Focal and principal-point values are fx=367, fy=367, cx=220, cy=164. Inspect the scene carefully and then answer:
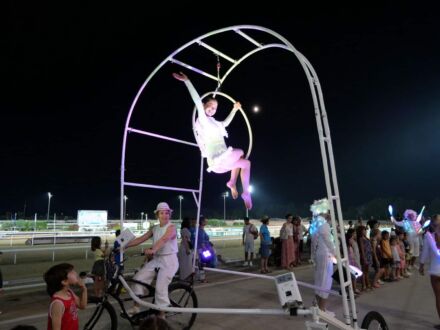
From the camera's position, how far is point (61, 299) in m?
3.19

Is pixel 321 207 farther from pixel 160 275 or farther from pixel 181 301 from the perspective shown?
pixel 160 275

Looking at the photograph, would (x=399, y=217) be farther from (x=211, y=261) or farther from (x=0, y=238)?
(x=0, y=238)

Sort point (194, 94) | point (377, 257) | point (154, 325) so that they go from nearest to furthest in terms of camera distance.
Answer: point (154, 325) < point (194, 94) < point (377, 257)

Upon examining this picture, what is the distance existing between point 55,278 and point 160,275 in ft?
7.49

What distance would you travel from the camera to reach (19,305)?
24.9ft

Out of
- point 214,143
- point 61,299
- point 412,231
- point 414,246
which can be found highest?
point 214,143

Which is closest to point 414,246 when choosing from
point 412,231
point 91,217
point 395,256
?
point 412,231

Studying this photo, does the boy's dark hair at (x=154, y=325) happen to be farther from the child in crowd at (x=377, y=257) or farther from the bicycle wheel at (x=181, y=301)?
the child in crowd at (x=377, y=257)

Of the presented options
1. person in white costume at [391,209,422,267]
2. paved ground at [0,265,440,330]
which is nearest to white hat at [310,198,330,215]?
paved ground at [0,265,440,330]

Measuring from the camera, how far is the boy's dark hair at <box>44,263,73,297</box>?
324 cm

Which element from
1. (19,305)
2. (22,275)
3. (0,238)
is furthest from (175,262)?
(0,238)

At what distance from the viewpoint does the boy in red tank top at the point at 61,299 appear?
3.13 m

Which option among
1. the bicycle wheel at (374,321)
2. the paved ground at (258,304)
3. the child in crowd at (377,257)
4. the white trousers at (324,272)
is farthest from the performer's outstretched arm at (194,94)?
the child in crowd at (377,257)

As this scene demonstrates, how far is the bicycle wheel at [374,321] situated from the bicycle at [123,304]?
106 inches
